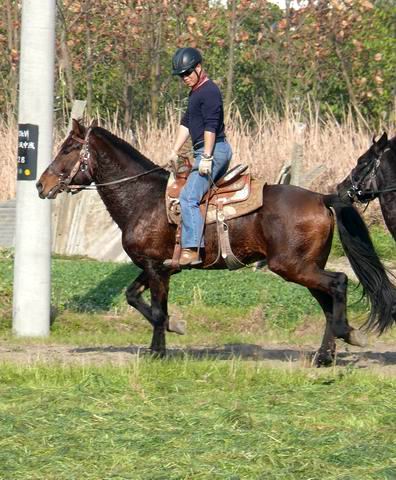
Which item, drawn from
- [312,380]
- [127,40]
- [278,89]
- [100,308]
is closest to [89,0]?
[127,40]

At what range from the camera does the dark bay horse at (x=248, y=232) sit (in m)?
11.7

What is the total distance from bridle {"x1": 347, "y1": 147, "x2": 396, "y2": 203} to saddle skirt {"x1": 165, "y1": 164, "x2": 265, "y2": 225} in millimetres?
831

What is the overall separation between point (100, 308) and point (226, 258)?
365cm

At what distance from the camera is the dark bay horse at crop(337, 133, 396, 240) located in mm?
11719

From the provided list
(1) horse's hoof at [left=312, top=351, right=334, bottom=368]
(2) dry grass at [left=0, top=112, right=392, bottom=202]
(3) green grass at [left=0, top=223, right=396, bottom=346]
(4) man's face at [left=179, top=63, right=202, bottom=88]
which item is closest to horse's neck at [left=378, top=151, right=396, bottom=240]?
(1) horse's hoof at [left=312, top=351, right=334, bottom=368]

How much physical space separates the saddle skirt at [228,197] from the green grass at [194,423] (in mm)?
1497

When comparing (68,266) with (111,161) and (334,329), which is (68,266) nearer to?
(111,161)

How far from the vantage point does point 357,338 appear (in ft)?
38.4

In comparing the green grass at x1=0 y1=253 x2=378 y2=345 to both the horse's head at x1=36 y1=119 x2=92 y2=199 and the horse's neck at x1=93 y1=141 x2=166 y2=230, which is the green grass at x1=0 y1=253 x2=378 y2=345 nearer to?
the horse's neck at x1=93 y1=141 x2=166 y2=230

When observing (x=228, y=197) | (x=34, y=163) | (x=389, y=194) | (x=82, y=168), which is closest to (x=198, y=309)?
(x=34, y=163)

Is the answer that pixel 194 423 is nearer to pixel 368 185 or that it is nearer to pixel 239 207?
pixel 239 207

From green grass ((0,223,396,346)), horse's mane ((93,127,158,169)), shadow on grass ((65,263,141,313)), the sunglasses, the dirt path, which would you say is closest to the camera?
the sunglasses

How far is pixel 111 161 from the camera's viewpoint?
40.1ft

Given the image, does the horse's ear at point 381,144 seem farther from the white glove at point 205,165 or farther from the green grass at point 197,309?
the green grass at point 197,309
